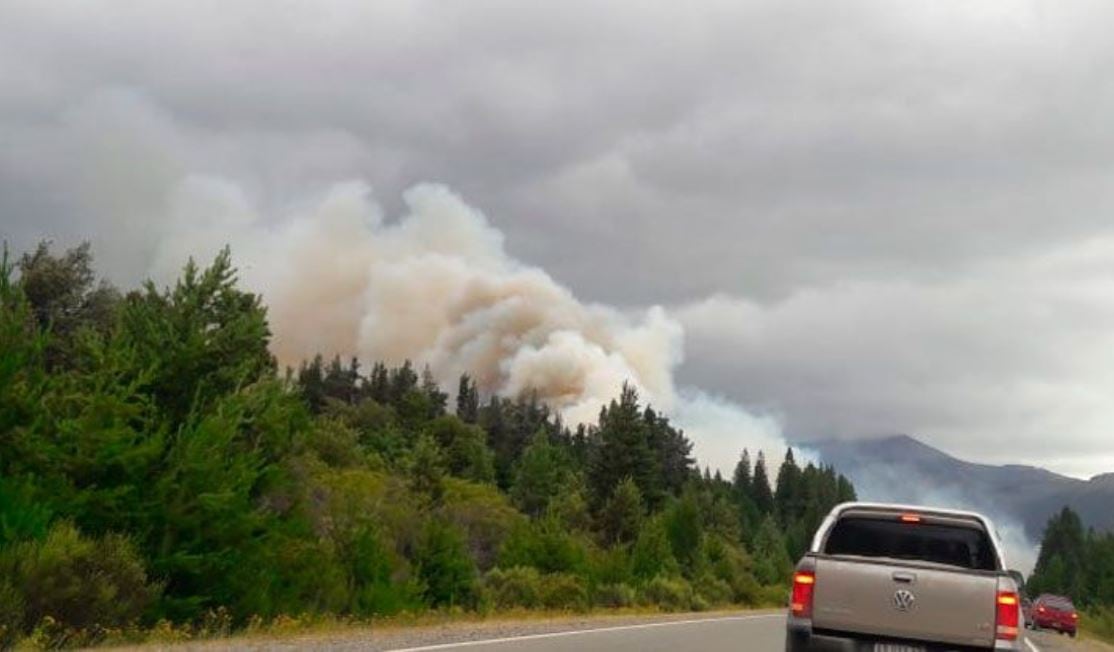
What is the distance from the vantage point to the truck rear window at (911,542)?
1235cm

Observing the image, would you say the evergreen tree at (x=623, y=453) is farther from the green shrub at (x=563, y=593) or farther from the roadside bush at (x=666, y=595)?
the green shrub at (x=563, y=593)

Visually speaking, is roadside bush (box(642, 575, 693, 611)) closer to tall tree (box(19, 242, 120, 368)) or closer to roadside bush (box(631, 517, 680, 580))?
roadside bush (box(631, 517, 680, 580))

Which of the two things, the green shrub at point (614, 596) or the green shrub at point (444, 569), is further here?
the green shrub at point (614, 596)

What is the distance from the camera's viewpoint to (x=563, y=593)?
3606 centimetres

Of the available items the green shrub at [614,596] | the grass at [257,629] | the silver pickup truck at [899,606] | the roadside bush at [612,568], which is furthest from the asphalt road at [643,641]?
the roadside bush at [612,568]

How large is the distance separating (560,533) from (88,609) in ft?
91.4

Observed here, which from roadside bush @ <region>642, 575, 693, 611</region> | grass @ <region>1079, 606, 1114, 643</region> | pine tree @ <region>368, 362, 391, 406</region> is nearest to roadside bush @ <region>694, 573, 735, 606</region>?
roadside bush @ <region>642, 575, 693, 611</region>

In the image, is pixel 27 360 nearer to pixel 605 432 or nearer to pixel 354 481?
pixel 354 481

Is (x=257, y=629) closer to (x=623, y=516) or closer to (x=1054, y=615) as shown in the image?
(x=1054, y=615)

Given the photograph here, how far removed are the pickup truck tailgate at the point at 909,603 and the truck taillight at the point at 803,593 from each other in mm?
119

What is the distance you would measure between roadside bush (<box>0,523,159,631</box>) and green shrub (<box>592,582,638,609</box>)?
23016 mm

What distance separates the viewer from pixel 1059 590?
191 metres

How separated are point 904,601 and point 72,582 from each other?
10.3 meters

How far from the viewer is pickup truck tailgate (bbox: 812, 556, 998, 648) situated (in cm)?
1034
